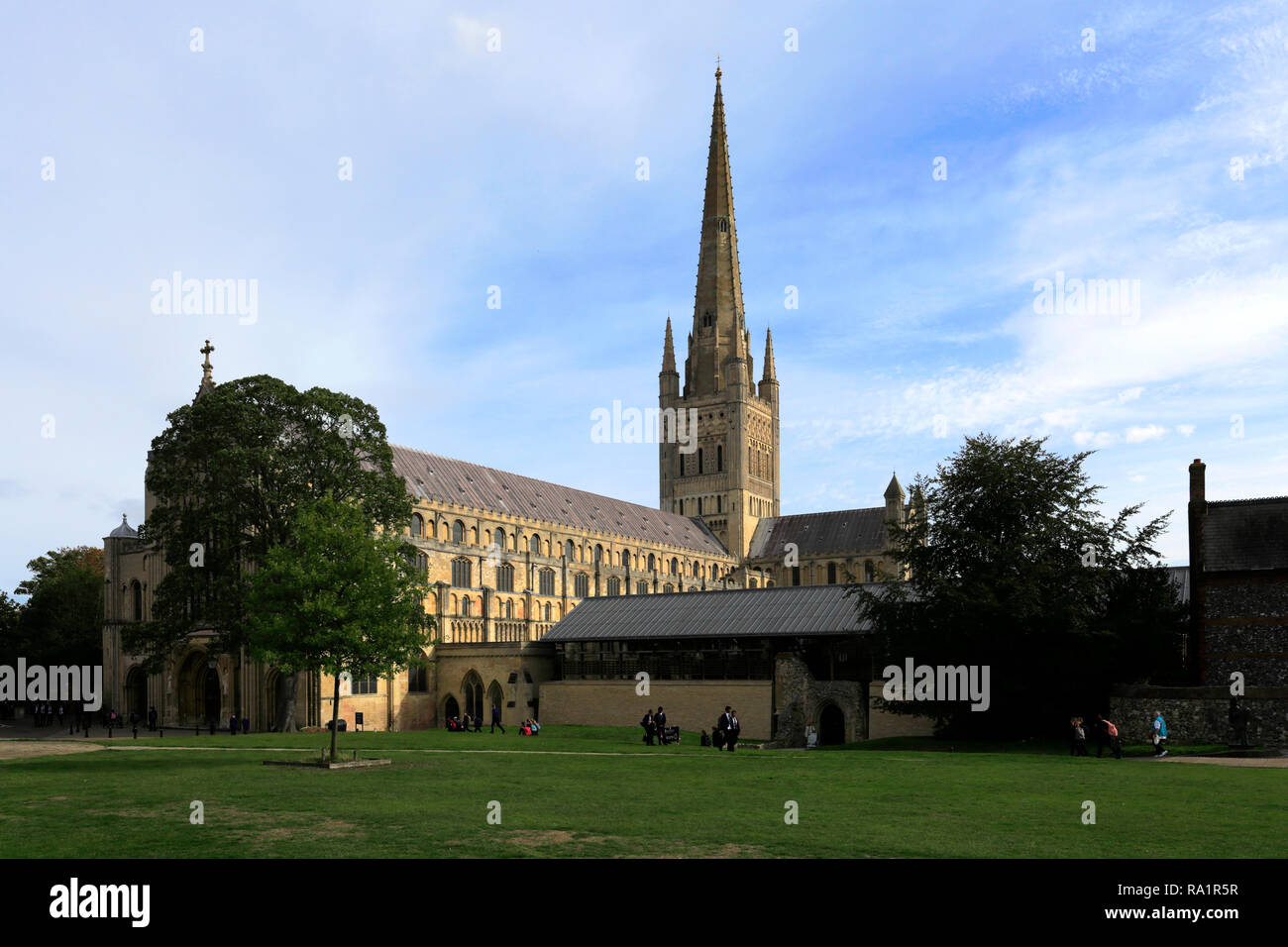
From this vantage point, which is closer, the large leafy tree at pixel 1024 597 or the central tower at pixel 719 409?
the large leafy tree at pixel 1024 597

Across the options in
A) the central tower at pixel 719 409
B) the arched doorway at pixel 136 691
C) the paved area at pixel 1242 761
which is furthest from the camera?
the central tower at pixel 719 409

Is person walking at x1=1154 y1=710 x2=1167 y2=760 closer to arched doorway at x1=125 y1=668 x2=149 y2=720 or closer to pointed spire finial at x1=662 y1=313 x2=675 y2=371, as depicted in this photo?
arched doorway at x1=125 y1=668 x2=149 y2=720

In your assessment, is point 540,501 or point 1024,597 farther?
point 540,501

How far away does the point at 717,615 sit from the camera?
60281 mm

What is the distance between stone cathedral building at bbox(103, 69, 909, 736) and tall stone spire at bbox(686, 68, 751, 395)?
0.58 ft

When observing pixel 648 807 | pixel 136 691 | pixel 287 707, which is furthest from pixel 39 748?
pixel 648 807

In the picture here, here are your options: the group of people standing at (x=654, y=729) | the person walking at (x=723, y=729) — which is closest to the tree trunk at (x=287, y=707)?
the group of people standing at (x=654, y=729)

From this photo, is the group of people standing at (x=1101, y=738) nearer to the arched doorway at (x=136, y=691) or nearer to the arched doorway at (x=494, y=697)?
the arched doorway at (x=494, y=697)

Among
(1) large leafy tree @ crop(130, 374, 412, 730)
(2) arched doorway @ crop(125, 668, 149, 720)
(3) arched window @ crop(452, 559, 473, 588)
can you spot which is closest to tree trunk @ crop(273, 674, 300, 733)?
(1) large leafy tree @ crop(130, 374, 412, 730)

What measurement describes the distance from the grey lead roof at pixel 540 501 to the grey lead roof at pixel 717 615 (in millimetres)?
17014

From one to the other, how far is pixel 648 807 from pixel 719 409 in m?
115

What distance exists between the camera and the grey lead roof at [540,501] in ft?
274

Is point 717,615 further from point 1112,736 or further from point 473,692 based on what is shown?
point 1112,736
